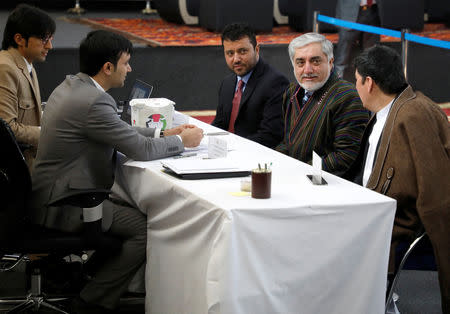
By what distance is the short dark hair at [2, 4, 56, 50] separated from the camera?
340 centimetres

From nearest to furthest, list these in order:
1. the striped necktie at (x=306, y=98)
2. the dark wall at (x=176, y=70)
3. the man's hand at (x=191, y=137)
A: the man's hand at (x=191, y=137) → the striped necktie at (x=306, y=98) → the dark wall at (x=176, y=70)

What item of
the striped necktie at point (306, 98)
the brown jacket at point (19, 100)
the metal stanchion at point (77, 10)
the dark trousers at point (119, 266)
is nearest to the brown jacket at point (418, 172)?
the striped necktie at point (306, 98)

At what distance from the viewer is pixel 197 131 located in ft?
10.1

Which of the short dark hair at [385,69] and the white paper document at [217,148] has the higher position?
the short dark hair at [385,69]

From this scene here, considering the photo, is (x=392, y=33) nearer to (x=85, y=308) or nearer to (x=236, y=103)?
(x=236, y=103)

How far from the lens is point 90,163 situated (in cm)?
282

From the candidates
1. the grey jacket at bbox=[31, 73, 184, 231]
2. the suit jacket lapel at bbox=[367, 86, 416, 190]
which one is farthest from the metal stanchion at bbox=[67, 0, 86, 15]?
the suit jacket lapel at bbox=[367, 86, 416, 190]

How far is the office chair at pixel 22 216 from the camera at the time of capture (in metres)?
2.56

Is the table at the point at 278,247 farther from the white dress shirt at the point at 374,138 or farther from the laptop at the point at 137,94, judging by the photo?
the laptop at the point at 137,94

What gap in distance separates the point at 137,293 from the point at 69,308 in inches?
13.6

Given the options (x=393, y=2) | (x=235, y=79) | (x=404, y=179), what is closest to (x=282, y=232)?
(x=404, y=179)

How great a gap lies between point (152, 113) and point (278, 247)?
4.29 feet

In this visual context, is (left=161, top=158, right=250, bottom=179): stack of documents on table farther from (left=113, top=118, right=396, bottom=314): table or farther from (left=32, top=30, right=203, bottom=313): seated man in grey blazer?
(left=32, top=30, right=203, bottom=313): seated man in grey blazer

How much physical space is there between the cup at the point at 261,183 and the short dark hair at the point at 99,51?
35.4 inches
